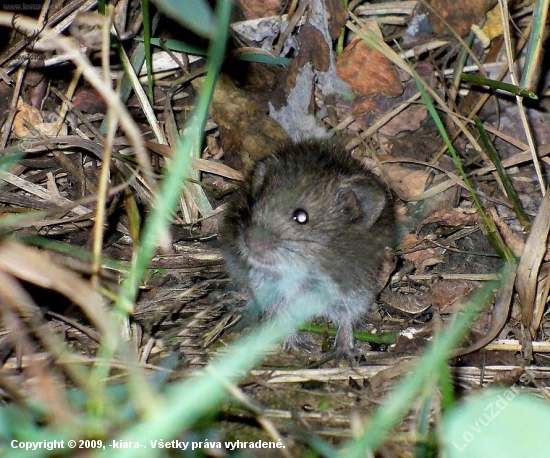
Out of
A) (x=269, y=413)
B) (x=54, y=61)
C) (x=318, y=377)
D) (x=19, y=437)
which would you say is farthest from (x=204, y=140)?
(x=19, y=437)

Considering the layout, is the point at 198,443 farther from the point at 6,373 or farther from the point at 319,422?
the point at 6,373

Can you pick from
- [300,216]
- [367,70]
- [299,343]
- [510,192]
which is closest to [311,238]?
[300,216]

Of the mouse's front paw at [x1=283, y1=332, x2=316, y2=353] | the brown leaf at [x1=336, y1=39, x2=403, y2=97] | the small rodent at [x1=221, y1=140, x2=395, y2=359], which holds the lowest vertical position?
the mouse's front paw at [x1=283, y1=332, x2=316, y2=353]

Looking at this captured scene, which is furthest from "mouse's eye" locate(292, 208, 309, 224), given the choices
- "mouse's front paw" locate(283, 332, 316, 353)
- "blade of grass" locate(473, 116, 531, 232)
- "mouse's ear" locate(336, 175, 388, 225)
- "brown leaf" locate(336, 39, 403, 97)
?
"brown leaf" locate(336, 39, 403, 97)

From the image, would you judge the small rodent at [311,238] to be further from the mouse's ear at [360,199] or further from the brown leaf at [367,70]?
the brown leaf at [367,70]

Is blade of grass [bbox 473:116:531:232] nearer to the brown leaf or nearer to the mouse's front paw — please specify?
the brown leaf

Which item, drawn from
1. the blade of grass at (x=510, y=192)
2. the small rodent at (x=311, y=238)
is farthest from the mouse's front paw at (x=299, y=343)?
the blade of grass at (x=510, y=192)

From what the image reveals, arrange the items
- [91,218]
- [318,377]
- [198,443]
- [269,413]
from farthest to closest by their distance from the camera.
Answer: [91,218] < [318,377] < [269,413] < [198,443]
